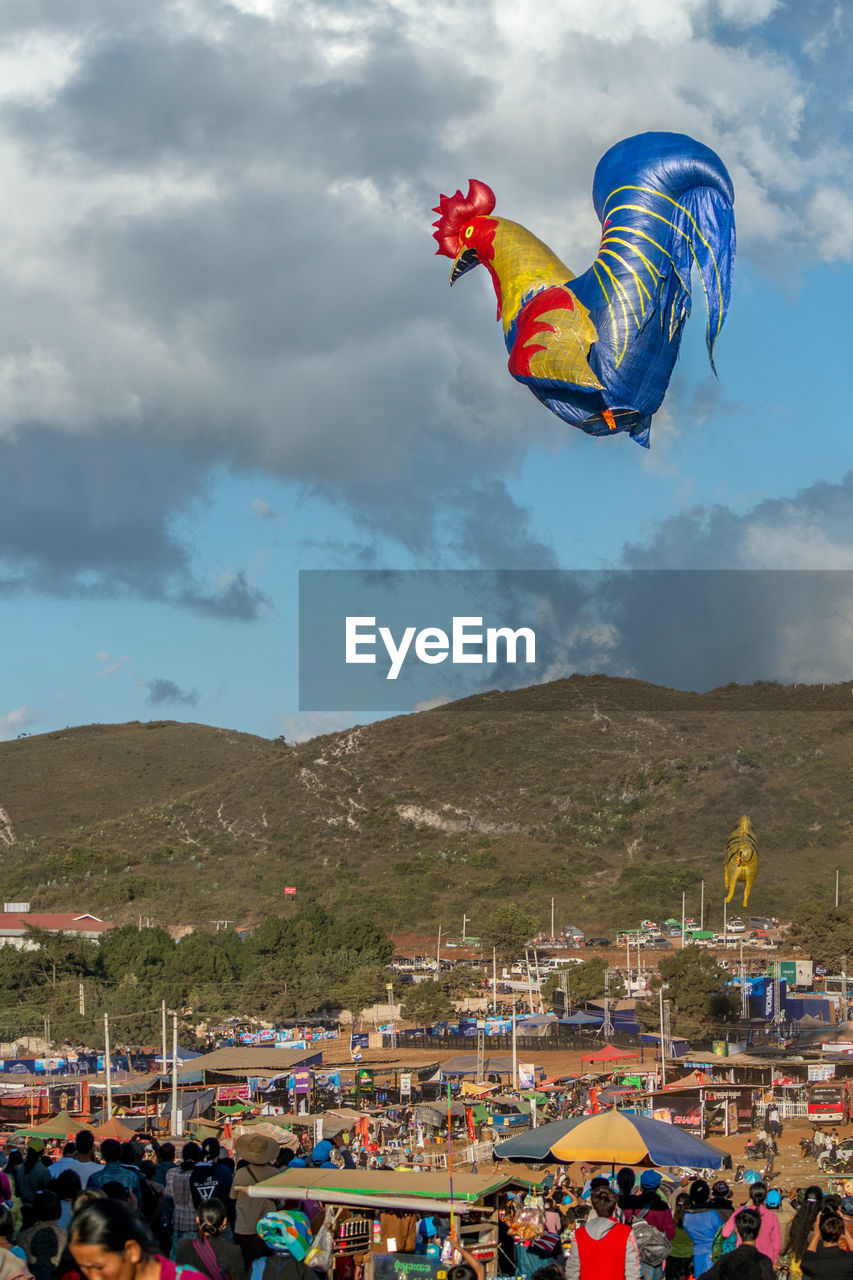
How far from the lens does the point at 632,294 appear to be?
42.3 feet

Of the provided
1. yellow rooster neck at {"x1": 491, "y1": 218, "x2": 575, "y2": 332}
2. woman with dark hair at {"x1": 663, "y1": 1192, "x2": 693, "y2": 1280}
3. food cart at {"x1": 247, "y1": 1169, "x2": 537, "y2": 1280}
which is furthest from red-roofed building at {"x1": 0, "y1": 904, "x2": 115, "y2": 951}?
woman with dark hair at {"x1": 663, "y1": 1192, "x2": 693, "y2": 1280}

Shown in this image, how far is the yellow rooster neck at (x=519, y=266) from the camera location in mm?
14102

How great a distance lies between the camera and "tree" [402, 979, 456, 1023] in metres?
48.4

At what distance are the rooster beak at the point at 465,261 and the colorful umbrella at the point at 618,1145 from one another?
28.6ft

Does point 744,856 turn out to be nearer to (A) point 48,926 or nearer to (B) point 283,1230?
(B) point 283,1230

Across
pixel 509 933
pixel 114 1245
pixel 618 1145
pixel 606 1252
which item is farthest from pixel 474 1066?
pixel 114 1245

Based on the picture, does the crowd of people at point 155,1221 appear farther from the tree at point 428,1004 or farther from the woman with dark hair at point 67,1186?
the tree at point 428,1004

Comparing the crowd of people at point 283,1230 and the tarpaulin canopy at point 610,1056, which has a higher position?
the crowd of people at point 283,1230

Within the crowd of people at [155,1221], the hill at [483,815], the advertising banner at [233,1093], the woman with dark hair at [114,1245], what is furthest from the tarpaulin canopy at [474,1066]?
the hill at [483,815]

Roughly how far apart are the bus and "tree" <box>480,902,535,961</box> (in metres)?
34.0

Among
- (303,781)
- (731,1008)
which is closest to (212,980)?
(731,1008)

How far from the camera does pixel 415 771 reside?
109875mm

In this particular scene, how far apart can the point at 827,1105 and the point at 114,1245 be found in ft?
87.4

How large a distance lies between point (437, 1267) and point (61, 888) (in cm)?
8314
